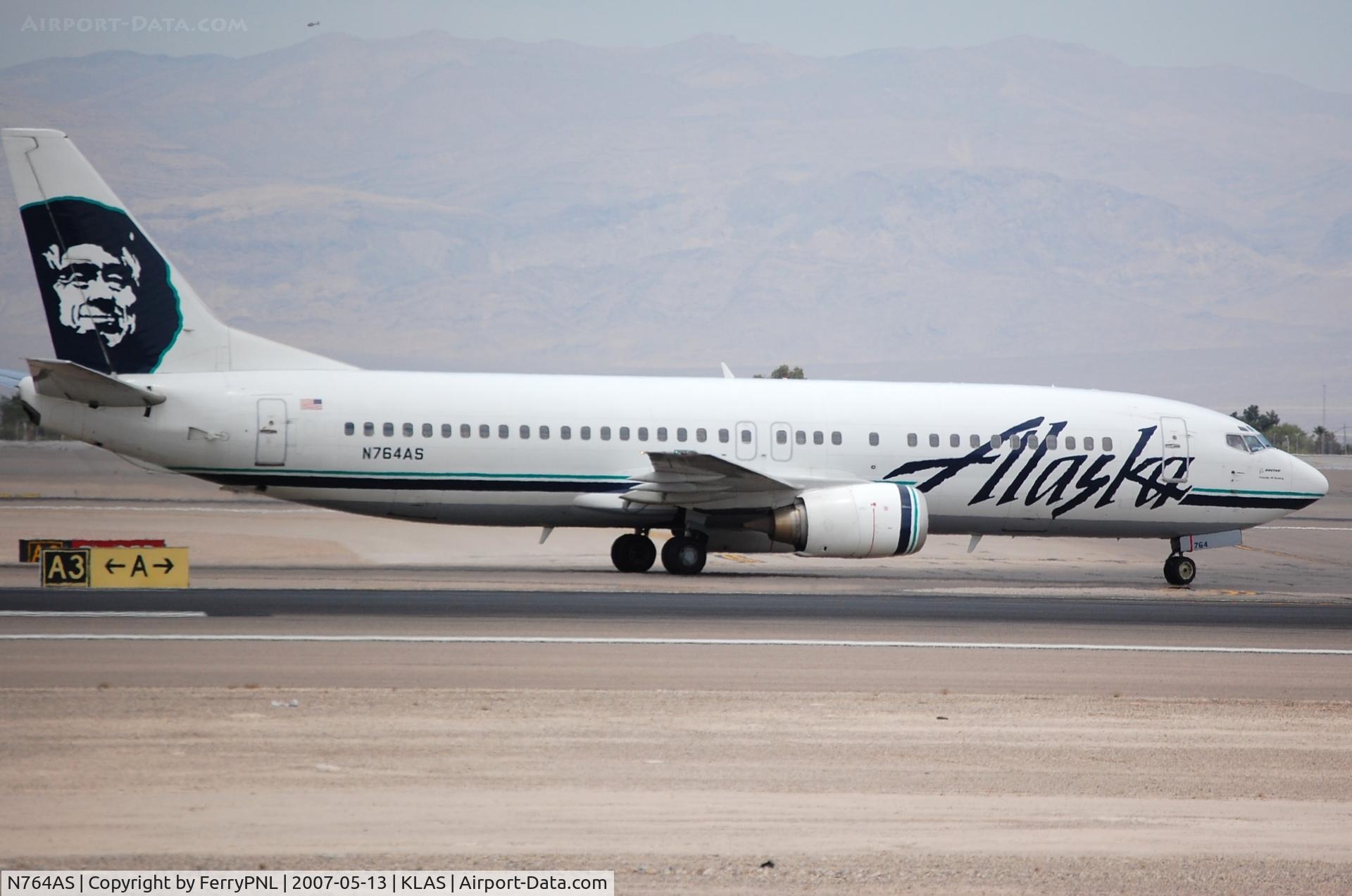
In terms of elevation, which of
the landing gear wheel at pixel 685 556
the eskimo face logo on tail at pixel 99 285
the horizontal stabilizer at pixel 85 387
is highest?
the eskimo face logo on tail at pixel 99 285

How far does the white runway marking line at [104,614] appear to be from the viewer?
17984 millimetres

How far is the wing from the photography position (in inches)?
1003

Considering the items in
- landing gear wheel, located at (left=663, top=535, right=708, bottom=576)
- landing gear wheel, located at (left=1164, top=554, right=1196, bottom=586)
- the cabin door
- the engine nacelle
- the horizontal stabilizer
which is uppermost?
the horizontal stabilizer

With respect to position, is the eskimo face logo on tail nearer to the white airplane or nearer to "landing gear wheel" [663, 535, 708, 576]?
the white airplane

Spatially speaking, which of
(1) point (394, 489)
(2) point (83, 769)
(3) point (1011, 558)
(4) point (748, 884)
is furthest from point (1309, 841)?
(3) point (1011, 558)

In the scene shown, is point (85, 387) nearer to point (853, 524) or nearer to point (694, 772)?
point (853, 524)

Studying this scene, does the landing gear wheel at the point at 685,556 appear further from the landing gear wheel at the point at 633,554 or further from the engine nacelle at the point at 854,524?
the engine nacelle at the point at 854,524

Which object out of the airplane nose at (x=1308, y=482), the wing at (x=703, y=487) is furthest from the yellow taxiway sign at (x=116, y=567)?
the airplane nose at (x=1308, y=482)

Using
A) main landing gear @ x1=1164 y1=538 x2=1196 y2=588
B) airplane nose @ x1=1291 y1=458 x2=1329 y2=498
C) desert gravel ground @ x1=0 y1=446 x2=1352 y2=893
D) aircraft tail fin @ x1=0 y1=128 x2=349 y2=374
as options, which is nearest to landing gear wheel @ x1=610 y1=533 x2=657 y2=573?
aircraft tail fin @ x1=0 y1=128 x2=349 y2=374

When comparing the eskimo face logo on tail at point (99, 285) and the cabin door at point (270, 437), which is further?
the cabin door at point (270, 437)

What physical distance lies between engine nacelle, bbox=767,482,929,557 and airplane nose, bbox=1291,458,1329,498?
26.9ft

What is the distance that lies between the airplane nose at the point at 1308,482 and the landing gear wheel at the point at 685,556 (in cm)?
1114

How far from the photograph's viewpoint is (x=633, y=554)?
27.7 m

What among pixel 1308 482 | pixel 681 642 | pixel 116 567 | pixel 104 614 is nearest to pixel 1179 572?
pixel 1308 482
